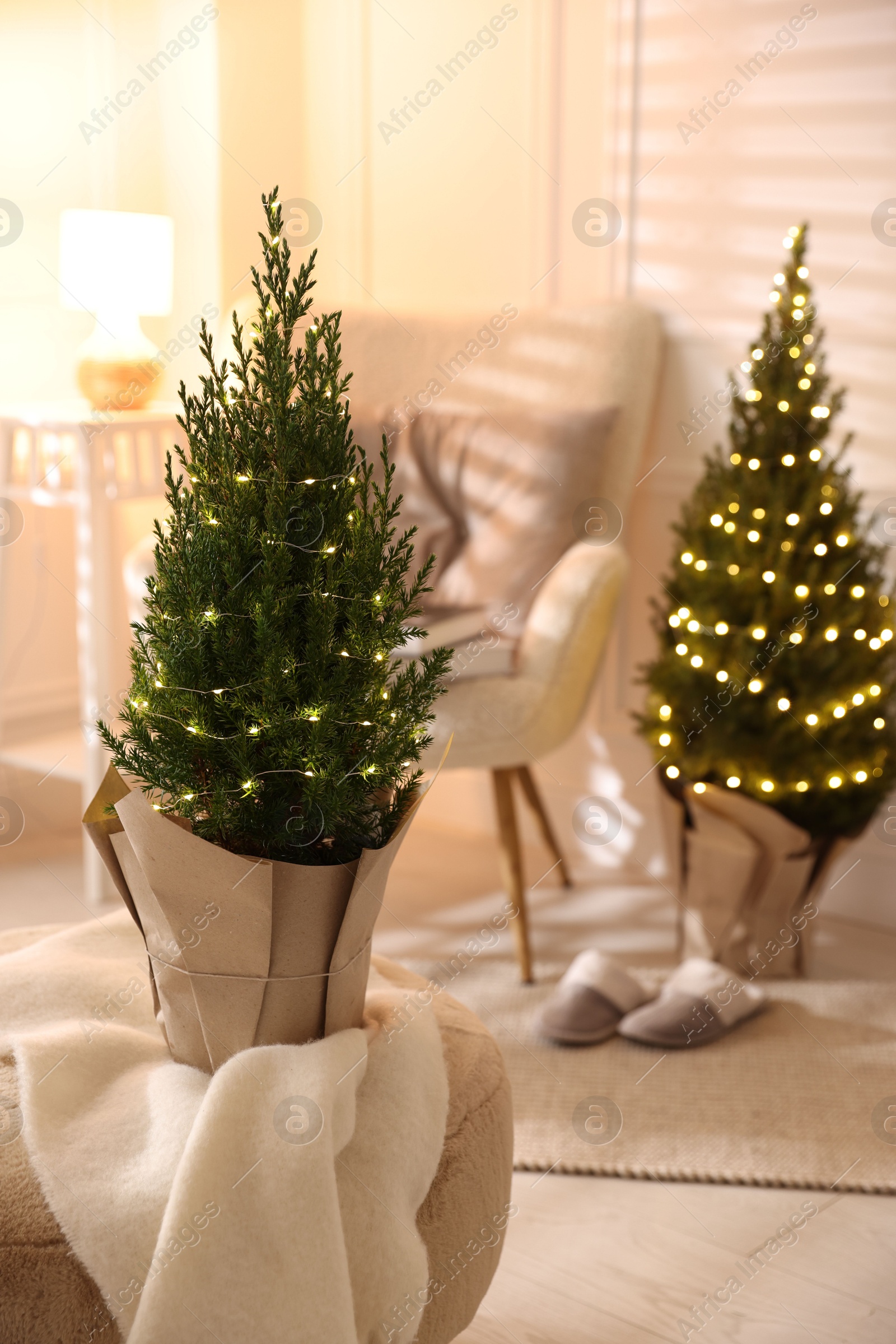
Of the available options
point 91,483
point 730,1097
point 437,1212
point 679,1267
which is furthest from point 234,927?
point 91,483

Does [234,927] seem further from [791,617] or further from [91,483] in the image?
[91,483]

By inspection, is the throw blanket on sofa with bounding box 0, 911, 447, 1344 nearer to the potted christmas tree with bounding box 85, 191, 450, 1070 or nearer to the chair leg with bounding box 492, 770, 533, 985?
the potted christmas tree with bounding box 85, 191, 450, 1070

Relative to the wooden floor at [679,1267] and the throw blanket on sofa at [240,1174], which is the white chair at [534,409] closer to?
the wooden floor at [679,1267]

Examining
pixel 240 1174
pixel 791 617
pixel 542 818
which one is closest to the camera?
pixel 240 1174

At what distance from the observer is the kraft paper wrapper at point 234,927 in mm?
834

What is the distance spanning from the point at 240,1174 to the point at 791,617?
1480 mm

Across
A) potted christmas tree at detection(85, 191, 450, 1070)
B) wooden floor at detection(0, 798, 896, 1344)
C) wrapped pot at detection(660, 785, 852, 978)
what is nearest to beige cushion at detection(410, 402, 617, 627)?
wrapped pot at detection(660, 785, 852, 978)

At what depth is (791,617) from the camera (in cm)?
201

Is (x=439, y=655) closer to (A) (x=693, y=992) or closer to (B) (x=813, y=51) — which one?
(A) (x=693, y=992)

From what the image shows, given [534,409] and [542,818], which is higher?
[534,409]

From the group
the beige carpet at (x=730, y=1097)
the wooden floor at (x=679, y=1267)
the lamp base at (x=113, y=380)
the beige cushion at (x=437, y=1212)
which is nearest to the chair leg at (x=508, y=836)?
the beige carpet at (x=730, y=1097)

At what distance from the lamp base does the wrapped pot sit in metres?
1.43

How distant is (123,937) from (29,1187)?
339mm

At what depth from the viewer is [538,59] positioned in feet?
8.34
